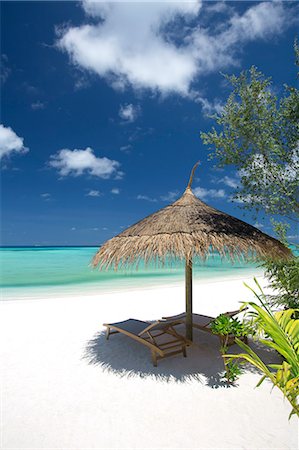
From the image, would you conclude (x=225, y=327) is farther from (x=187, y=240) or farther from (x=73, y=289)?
(x=73, y=289)

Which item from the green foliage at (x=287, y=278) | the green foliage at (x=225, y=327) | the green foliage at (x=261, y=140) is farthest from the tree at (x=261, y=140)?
the green foliage at (x=225, y=327)

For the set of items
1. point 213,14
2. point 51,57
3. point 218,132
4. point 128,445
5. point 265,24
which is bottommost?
point 128,445

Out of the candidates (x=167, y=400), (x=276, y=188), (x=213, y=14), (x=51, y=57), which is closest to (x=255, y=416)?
(x=167, y=400)

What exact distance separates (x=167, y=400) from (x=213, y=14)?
7.98 m

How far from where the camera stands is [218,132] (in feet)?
17.3

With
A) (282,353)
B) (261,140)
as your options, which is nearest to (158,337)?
(282,353)

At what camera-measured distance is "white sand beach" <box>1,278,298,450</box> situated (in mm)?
2512

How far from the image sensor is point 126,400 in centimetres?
312

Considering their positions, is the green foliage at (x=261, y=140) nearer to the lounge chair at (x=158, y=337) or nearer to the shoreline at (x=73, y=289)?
the lounge chair at (x=158, y=337)

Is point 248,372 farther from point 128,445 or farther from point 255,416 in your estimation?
point 128,445

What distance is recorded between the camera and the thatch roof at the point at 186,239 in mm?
3916

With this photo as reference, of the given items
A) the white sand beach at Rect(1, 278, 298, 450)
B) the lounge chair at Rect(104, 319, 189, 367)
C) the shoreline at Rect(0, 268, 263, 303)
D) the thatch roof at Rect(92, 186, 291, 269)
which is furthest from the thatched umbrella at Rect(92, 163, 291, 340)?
the shoreline at Rect(0, 268, 263, 303)

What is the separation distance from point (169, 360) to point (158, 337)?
0.48 m

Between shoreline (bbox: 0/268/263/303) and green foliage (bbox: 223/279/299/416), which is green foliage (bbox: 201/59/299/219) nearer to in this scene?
green foliage (bbox: 223/279/299/416)
